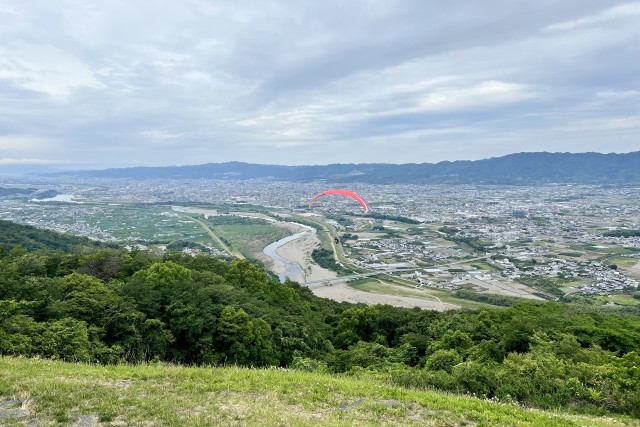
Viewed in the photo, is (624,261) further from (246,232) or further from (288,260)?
(246,232)

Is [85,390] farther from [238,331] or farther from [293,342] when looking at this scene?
[293,342]

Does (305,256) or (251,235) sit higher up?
(251,235)

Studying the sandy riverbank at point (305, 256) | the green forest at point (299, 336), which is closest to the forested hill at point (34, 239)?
the sandy riverbank at point (305, 256)

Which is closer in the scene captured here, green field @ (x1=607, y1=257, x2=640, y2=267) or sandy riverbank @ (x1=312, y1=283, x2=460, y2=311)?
sandy riverbank @ (x1=312, y1=283, x2=460, y2=311)

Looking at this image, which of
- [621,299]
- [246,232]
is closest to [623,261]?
[621,299]

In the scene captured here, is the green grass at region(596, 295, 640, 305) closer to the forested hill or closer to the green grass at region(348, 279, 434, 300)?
the green grass at region(348, 279, 434, 300)

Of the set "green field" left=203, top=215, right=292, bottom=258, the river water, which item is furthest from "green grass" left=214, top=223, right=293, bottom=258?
the river water

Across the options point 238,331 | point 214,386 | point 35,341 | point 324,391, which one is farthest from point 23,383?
point 238,331

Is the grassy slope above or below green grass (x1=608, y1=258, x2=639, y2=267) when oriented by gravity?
above
